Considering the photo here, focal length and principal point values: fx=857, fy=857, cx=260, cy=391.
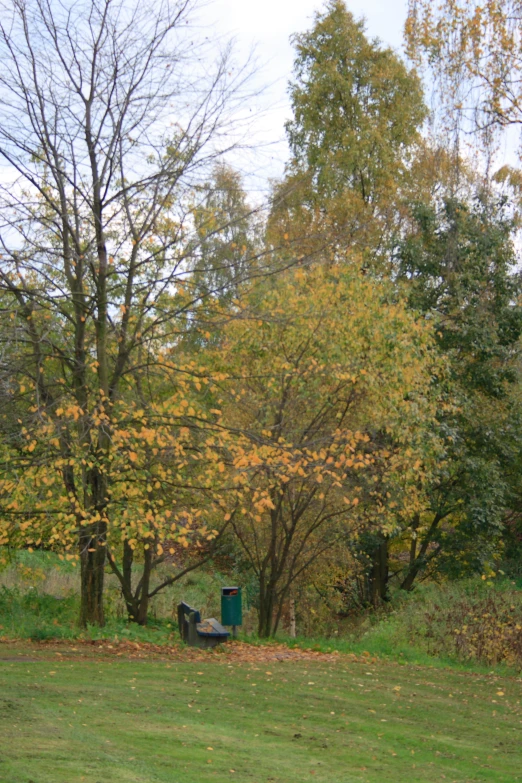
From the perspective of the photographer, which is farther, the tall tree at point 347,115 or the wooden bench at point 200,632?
the tall tree at point 347,115

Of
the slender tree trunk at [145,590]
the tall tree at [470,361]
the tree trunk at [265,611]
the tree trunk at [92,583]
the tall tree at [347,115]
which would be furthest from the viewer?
the tall tree at [347,115]

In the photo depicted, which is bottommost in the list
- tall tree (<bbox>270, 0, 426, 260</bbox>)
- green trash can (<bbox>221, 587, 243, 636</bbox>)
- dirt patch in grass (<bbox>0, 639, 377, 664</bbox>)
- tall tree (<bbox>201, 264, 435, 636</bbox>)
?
dirt patch in grass (<bbox>0, 639, 377, 664</bbox>)

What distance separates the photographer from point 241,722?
732 cm

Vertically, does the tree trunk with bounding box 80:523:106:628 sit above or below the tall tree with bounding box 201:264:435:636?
below

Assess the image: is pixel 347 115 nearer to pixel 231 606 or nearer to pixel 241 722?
pixel 231 606

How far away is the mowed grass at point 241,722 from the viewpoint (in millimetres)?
5551

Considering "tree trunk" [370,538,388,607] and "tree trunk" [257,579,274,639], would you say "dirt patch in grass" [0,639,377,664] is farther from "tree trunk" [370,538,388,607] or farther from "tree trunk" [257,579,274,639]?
"tree trunk" [370,538,388,607]

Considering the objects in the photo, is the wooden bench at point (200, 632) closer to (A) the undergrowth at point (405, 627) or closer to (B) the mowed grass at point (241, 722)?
(A) the undergrowth at point (405, 627)

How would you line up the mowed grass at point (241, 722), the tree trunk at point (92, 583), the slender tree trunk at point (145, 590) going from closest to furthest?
the mowed grass at point (241, 722) < the tree trunk at point (92, 583) < the slender tree trunk at point (145, 590)

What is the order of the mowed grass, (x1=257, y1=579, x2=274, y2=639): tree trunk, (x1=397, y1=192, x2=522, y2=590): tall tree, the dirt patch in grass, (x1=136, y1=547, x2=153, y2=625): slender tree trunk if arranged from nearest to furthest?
A: 1. the mowed grass
2. the dirt patch in grass
3. (x1=136, y1=547, x2=153, y2=625): slender tree trunk
4. (x1=257, y1=579, x2=274, y2=639): tree trunk
5. (x1=397, y1=192, x2=522, y2=590): tall tree

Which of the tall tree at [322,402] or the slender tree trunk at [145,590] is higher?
the tall tree at [322,402]

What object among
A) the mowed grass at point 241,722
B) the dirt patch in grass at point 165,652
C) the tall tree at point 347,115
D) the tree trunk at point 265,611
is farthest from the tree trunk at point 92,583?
the tall tree at point 347,115

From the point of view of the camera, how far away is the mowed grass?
18.2 ft

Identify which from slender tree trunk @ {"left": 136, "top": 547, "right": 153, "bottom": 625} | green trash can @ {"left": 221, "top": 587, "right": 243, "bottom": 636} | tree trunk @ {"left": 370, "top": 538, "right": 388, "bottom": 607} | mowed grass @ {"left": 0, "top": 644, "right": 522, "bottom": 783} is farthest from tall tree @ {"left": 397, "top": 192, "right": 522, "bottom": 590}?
mowed grass @ {"left": 0, "top": 644, "right": 522, "bottom": 783}
